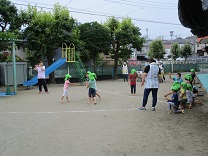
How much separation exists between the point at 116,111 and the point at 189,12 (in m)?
5.54

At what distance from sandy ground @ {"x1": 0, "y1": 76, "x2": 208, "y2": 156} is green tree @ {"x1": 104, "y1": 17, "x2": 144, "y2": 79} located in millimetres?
15315

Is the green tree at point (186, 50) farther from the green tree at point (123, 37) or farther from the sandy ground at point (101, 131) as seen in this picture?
the sandy ground at point (101, 131)

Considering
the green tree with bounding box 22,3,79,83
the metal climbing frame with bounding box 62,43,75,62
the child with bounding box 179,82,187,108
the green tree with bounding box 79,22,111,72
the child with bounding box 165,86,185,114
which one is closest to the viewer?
the child with bounding box 165,86,185,114

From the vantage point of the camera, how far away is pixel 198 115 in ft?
28.5

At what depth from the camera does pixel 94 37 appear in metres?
23.6

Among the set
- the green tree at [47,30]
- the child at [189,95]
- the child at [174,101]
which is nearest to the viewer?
the child at [174,101]

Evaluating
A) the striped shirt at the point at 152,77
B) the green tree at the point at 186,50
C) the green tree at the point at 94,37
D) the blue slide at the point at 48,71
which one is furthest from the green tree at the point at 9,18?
the green tree at the point at 186,50

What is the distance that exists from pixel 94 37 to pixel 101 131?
17500 mm

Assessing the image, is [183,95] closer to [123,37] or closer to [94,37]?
[94,37]

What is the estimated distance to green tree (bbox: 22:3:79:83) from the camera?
19.5 metres

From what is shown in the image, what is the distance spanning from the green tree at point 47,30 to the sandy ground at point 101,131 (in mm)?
9869

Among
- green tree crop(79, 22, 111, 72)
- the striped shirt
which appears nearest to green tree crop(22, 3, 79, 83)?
green tree crop(79, 22, 111, 72)

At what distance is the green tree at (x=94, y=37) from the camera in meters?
23.7

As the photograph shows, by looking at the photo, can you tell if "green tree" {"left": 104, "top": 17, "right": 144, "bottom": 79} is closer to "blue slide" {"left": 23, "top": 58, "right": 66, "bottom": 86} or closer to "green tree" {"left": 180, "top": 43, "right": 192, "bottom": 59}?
"blue slide" {"left": 23, "top": 58, "right": 66, "bottom": 86}
